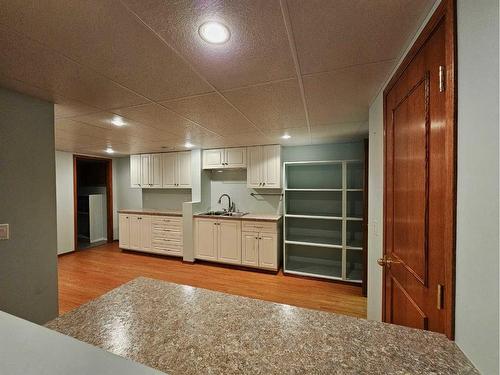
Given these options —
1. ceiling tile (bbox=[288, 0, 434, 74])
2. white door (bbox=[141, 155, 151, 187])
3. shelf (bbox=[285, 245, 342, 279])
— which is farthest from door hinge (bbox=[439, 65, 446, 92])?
white door (bbox=[141, 155, 151, 187])

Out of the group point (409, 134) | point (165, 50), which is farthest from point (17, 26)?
point (409, 134)

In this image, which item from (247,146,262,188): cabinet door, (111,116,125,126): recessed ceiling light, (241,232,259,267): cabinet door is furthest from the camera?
(247,146,262,188): cabinet door

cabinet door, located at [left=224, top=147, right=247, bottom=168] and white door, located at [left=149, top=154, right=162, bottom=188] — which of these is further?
white door, located at [left=149, top=154, right=162, bottom=188]

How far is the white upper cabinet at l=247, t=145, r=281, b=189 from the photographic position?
3.84 m

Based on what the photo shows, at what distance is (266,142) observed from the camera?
3.72 metres

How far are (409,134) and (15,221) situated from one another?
8.84 feet

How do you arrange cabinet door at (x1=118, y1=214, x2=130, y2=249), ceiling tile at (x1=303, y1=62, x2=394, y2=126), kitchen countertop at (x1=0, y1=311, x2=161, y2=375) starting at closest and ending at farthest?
kitchen countertop at (x1=0, y1=311, x2=161, y2=375) → ceiling tile at (x1=303, y1=62, x2=394, y2=126) → cabinet door at (x1=118, y1=214, x2=130, y2=249)

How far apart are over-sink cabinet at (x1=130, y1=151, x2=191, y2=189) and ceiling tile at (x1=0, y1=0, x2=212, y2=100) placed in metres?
3.08

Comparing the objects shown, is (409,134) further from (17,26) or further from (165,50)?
(17,26)

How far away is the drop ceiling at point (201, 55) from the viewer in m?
0.89

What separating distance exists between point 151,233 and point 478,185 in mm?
4882

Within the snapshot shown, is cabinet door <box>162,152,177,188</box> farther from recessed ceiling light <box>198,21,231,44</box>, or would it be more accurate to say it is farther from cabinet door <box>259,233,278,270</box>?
recessed ceiling light <box>198,21,231,44</box>

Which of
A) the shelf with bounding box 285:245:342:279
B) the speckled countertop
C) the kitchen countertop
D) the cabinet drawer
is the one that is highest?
the kitchen countertop

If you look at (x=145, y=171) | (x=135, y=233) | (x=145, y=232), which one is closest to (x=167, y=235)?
(x=145, y=232)
